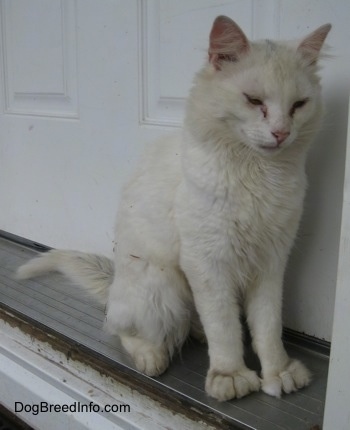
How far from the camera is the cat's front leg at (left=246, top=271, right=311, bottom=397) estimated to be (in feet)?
3.03

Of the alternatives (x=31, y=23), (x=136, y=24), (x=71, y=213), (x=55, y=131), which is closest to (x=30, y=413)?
(x=71, y=213)

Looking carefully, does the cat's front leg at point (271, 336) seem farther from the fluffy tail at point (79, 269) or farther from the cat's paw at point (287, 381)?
the fluffy tail at point (79, 269)

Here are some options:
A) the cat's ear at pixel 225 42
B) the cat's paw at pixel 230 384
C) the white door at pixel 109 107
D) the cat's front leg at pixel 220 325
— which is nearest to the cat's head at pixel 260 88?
the cat's ear at pixel 225 42

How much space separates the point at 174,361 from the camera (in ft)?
3.43

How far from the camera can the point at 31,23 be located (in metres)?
1.49

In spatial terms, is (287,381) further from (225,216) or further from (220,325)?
(225,216)

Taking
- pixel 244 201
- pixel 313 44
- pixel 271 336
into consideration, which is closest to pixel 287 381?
pixel 271 336

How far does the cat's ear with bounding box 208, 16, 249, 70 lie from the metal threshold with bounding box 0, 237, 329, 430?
0.61m

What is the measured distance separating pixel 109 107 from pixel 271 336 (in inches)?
30.0

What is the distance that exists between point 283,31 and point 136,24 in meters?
0.42

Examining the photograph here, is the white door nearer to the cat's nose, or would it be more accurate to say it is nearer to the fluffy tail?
the fluffy tail

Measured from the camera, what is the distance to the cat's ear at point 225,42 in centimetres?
76

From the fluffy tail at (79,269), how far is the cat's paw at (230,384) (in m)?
0.45

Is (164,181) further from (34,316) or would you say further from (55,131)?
(55,131)
